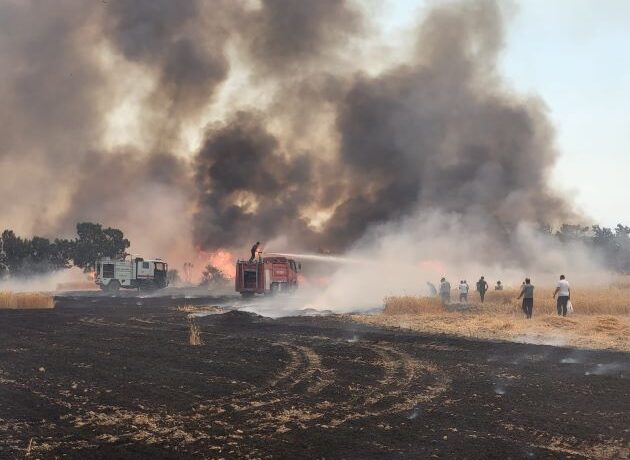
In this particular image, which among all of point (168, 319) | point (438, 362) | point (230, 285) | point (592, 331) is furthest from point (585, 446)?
point (230, 285)

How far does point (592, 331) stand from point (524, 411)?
10370 mm

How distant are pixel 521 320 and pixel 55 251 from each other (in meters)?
56.0

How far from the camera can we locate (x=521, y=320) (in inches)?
757

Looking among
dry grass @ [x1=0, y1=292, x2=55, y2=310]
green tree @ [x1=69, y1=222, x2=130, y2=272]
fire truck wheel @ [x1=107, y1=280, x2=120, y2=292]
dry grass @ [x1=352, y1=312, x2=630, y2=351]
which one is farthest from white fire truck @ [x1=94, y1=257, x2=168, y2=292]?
dry grass @ [x1=352, y1=312, x2=630, y2=351]

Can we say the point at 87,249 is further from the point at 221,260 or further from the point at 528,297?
the point at 528,297

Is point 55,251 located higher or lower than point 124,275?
higher

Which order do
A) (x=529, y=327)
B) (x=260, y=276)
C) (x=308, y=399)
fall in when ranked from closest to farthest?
(x=308, y=399), (x=529, y=327), (x=260, y=276)

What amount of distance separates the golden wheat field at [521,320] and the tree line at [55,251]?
48.6 m

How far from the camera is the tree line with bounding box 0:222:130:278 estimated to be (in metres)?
58.5

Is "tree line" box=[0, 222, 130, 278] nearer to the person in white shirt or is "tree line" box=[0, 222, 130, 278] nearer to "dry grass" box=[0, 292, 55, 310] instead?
"dry grass" box=[0, 292, 55, 310]

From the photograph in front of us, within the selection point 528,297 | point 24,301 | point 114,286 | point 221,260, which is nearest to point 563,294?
point 528,297

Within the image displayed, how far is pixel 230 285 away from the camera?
62.3 meters

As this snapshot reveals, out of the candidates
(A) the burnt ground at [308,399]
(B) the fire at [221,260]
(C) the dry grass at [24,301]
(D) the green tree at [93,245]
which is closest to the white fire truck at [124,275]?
(D) the green tree at [93,245]

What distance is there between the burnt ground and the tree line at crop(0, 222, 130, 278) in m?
50.4
